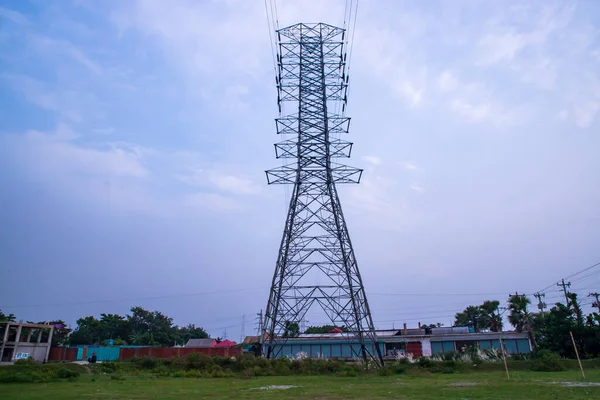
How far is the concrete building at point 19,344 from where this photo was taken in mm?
39625

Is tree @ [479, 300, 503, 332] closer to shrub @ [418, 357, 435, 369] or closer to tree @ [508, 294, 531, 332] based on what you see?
tree @ [508, 294, 531, 332]

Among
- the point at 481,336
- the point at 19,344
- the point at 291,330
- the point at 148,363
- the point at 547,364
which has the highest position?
the point at 291,330

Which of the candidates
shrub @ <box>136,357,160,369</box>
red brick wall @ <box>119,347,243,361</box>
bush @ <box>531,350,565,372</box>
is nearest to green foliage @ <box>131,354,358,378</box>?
shrub @ <box>136,357,160,369</box>

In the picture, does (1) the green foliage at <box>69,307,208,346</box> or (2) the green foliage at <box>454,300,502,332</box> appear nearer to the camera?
(2) the green foliage at <box>454,300,502,332</box>

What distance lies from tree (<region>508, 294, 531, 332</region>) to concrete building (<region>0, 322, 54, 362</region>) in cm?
5406

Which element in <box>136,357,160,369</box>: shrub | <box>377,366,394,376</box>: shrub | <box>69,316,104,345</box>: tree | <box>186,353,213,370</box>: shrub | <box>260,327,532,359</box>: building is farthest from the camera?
<box>69,316,104,345</box>: tree

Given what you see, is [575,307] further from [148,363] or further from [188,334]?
[188,334]

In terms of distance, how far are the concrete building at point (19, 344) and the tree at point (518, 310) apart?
54.1m

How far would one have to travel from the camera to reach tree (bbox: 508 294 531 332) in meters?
48.5

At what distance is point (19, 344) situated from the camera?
4066 cm

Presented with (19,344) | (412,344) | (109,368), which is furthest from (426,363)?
(19,344)

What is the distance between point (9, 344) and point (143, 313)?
40.9 meters

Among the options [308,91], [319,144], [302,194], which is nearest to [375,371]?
[302,194]

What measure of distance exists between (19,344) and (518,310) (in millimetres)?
55886
